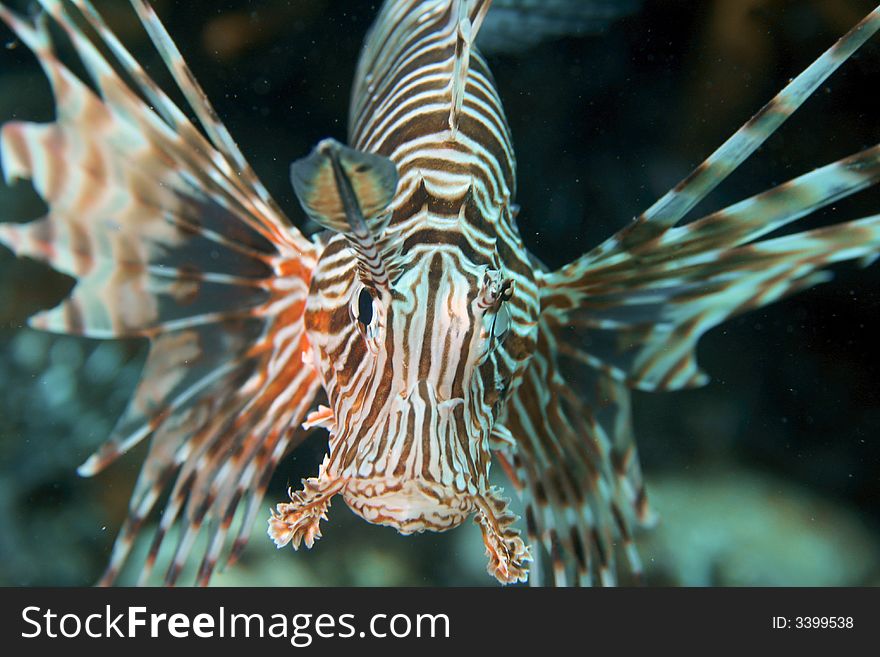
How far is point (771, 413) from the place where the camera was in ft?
14.2

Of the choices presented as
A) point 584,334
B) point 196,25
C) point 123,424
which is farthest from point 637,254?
point 196,25

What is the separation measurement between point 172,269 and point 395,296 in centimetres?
117

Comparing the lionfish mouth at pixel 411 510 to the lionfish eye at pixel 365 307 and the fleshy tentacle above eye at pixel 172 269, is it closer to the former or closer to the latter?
the lionfish eye at pixel 365 307

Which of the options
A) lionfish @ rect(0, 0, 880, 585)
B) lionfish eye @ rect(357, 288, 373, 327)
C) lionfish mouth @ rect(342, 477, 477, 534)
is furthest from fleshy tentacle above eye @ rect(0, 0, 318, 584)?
lionfish mouth @ rect(342, 477, 477, 534)

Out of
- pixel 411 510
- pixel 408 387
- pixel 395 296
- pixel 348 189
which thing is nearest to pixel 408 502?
pixel 411 510

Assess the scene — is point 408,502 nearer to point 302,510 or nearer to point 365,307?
point 302,510

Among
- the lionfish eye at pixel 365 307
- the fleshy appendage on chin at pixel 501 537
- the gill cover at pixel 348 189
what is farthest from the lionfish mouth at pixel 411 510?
the gill cover at pixel 348 189

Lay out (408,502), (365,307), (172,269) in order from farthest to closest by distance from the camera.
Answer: (172,269)
(365,307)
(408,502)

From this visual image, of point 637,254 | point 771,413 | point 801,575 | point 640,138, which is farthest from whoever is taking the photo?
point 640,138

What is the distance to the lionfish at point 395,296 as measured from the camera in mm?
1925

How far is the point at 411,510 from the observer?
175 cm

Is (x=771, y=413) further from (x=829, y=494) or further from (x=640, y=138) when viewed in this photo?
(x=640, y=138)

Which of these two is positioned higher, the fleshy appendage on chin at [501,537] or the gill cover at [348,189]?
the gill cover at [348,189]

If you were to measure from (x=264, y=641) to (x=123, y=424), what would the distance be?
3.14 feet
